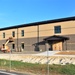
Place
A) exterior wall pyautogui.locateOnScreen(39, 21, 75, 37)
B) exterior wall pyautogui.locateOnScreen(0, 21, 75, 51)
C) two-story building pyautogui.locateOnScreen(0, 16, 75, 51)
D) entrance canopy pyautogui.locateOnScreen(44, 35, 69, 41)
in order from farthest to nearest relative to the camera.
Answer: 1. entrance canopy pyautogui.locateOnScreen(44, 35, 69, 41)
2. two-story building pyautogui.locateOnScreen(0, 16, 75, 51)
3. exterior wall pyautogui.locateOnScreen(0, 21, 75, 51)
4. exterior wall pyautogui.locateOnScreen(39, 21, 75, 37)

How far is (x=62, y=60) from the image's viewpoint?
29141 millimetres

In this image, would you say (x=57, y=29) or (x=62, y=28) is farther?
(x=57, y=29)

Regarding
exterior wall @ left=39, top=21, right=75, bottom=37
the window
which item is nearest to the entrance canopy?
exterior wall @ left=39, top=21, right=75, bottom=37

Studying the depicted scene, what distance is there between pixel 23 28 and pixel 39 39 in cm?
624

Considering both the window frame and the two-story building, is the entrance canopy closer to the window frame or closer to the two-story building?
the two-story building

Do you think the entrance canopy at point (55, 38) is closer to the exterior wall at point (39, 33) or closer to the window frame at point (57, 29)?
the exterior wall at point (39, 33)

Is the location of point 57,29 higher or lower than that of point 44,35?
higher

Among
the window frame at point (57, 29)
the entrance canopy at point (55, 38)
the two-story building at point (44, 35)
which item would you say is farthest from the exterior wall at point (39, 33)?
the entrance canopy at point (55, 38)

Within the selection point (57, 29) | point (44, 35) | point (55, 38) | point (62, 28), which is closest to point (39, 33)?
point (44, 35)

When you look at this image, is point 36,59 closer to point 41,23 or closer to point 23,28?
point 41,23

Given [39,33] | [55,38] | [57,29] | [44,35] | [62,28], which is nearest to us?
[62,28]

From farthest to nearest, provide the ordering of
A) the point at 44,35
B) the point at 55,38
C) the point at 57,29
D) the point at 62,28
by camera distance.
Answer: the point at 44,35 < the point at 57,29 < the point at 55,38 < the point at 62,28

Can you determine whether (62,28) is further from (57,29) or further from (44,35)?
(44,35)

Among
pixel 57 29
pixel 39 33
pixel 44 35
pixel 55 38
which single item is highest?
pixel 57 29
